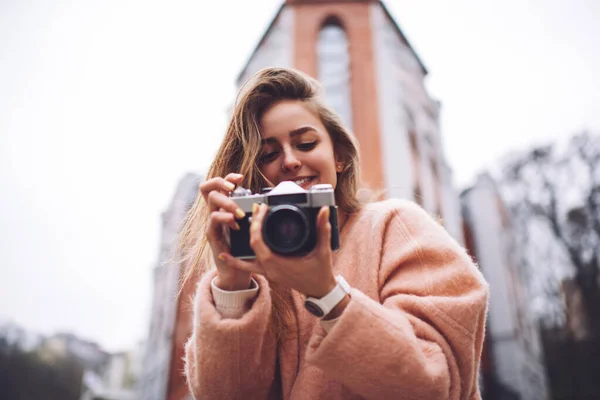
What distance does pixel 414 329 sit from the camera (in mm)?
1150

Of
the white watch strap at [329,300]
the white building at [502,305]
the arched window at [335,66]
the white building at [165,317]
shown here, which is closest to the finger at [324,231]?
the white watch strap at [329,300]

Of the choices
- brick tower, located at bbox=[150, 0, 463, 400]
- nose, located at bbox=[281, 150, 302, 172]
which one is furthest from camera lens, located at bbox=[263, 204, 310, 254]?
brick tower, located at bbox=[150, 0, 463, 400]

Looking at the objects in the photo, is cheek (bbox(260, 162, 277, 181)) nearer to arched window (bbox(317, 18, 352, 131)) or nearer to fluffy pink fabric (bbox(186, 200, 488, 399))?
fluffy pink fabric (bbox(186, 200, 488, 399))

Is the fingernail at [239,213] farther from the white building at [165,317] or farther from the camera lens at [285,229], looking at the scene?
the white building at [165,317]

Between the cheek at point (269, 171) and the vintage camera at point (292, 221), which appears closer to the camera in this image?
the vintage camera at point (292, 221)

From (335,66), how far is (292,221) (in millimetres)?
9825

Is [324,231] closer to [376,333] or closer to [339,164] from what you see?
[376,333]

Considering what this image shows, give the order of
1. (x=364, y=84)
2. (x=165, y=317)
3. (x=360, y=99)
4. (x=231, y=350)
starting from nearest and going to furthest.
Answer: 1. (x=231, y=350)
2. (x=360, y=99)
3. (x=364, y=84)
4. (x=165, y=317)

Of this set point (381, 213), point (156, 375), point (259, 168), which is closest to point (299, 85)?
point (259, 168)

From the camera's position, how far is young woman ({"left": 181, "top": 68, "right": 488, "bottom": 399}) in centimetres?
106

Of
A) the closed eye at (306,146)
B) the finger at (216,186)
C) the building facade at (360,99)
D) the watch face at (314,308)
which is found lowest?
the watch face at (314,308)

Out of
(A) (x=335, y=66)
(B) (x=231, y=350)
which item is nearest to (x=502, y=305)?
(A) (x=335, y=66)

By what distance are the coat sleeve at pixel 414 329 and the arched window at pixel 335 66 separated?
848cm

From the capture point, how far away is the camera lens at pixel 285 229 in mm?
1045
